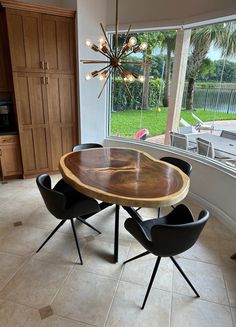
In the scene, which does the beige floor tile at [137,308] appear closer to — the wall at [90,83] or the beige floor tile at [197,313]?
the beige floor tile at [197,313]

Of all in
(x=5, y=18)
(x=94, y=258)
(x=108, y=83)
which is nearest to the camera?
(x=94, y=258)

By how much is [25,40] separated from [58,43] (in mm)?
479

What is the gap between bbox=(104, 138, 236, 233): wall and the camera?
272 cm

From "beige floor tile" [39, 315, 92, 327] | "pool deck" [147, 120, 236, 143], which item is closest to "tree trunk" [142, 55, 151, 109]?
"pool deck" [147, 120, 236, 143]

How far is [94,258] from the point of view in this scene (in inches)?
87.4

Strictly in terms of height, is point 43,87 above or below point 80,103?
above

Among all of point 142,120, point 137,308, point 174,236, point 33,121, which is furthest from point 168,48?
point 137,308

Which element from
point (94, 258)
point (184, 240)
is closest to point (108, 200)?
point (184, 240)

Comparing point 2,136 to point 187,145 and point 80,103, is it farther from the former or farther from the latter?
point 187,145

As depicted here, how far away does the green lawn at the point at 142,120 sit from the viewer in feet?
11.5

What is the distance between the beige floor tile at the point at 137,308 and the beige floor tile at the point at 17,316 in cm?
54

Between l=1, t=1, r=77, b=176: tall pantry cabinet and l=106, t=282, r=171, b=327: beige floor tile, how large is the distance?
8.76 feet

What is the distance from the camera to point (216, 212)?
295cm

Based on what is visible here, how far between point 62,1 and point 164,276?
4399 mm
